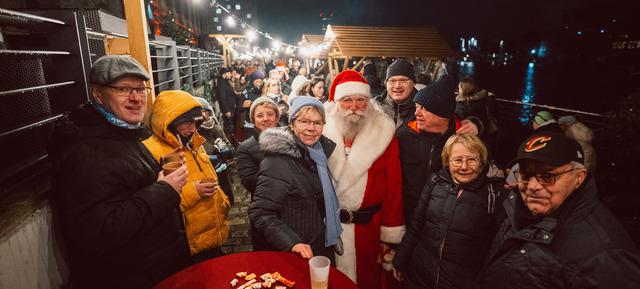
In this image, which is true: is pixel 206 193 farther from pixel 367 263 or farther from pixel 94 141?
pixel 367 263

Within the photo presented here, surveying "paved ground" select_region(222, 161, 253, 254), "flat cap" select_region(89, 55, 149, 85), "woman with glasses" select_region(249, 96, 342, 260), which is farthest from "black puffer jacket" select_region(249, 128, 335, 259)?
"paved ground" select_region(222, 161, 253, 254)

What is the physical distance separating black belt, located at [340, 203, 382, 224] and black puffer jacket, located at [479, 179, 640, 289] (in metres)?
1.30

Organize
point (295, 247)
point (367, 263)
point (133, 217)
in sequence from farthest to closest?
point (367, 263) → point (295, 247) → point (133, 217)

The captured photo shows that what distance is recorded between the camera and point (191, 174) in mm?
2953

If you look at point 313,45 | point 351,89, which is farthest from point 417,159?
point 313,45

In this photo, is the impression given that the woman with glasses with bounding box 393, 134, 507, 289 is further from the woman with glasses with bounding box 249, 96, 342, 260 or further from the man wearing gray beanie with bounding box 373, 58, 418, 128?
the man wearing gray beanie with bounding box 373, 58, 418, 128

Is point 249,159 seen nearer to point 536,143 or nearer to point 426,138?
point 426,138

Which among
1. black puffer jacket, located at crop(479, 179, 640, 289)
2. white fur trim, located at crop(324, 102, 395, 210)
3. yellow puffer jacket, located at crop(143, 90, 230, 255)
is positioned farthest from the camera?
white fur trim, located at crop(324, 102, 395, 210)

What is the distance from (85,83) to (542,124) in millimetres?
6166

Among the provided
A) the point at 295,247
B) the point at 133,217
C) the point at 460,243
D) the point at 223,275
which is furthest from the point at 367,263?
the point at 133,217

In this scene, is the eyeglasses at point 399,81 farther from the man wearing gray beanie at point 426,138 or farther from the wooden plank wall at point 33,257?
the wooden plank wall at point 33,257

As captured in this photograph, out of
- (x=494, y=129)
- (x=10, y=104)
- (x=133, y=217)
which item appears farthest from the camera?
(x=494, y=129)

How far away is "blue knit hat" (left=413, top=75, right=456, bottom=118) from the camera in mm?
3244

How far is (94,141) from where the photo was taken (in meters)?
1.87
